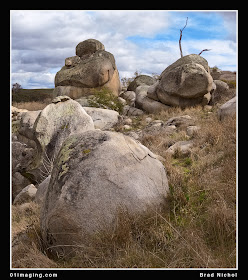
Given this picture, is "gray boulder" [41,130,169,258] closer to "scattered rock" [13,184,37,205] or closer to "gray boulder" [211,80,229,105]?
"scattered rock" [13,184,37,205]

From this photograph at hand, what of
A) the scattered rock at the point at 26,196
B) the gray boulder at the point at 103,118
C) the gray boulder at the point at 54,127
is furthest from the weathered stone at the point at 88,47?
the scattered rock at the point at 26,196

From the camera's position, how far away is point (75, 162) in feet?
12.8

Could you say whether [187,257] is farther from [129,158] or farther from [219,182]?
[219,182]

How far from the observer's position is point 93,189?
3695 millimetres

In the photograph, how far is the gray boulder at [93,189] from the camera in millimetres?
3648

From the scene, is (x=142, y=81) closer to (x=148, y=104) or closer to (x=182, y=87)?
(x=148, y=104)

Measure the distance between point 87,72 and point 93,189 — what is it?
16269mm

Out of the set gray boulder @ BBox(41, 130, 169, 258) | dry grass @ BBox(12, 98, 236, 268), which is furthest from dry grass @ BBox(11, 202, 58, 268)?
gray boulder @ BBox(41, 130, 169, 258)

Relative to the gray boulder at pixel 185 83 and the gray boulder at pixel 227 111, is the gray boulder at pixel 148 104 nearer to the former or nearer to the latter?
the gray boulder at pixel 185 83

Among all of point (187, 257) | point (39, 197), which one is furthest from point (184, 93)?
point (187, 257)

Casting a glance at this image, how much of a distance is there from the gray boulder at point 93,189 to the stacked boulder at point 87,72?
50.0ft

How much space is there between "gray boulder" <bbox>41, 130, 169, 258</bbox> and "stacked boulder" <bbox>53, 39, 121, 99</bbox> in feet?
50.0

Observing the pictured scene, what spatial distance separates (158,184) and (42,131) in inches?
207

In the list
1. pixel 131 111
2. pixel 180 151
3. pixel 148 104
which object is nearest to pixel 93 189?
pixel 180 151
